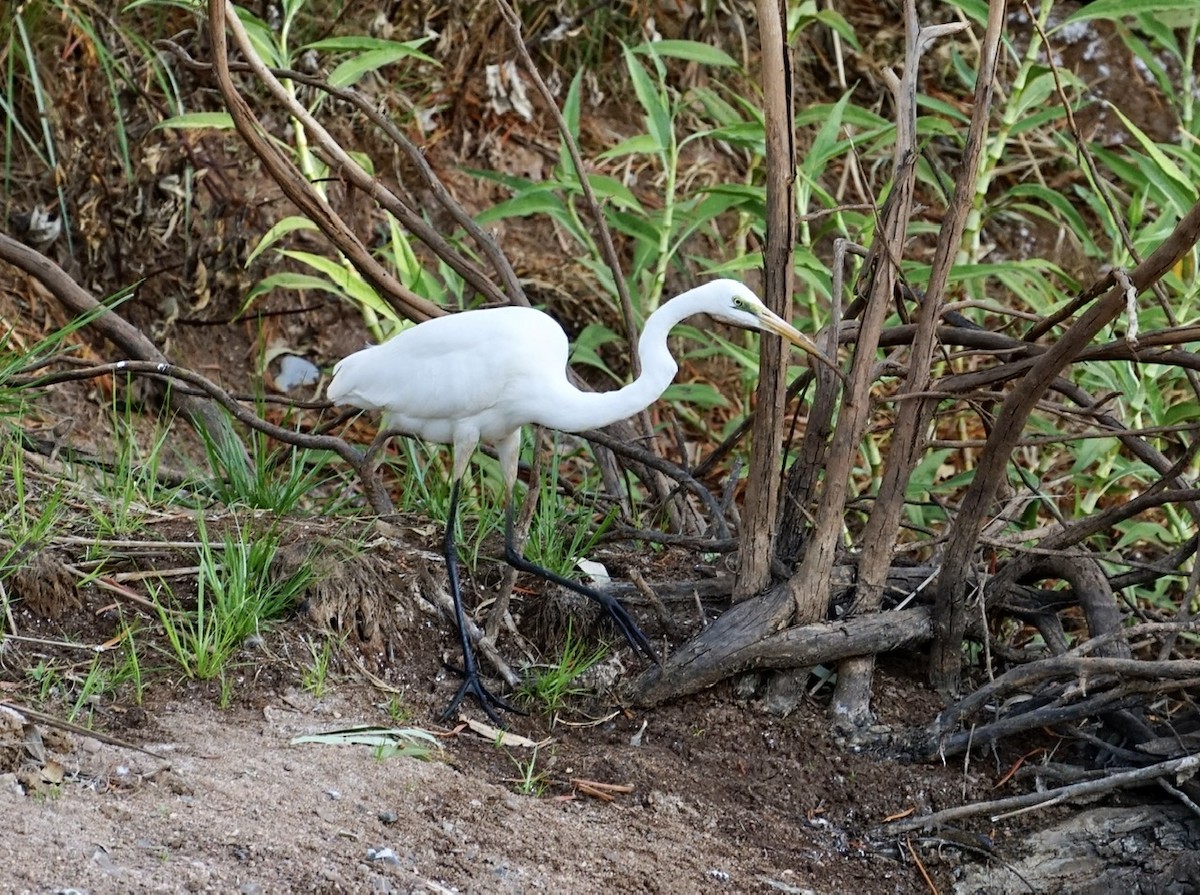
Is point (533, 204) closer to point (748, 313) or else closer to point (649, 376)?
point (649, 376)

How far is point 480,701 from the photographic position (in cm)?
289

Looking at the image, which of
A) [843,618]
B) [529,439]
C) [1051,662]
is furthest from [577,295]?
[1051,662]

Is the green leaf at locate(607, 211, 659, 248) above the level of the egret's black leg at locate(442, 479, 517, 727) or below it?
above

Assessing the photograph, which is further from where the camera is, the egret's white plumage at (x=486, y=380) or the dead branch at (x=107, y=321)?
the dead branch at (x=107, y=321)

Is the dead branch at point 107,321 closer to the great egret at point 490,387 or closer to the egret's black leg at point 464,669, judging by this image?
the great egret at point 490,387

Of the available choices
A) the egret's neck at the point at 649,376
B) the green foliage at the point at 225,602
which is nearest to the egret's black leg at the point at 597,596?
the egret's neck at the point at 649,376

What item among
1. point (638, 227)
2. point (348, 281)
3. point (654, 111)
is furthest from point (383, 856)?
point (638, 227)

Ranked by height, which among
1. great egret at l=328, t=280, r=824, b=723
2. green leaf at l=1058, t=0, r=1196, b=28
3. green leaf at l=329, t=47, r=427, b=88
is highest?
green leaf at l=1058, t=0, r=1196, b=28

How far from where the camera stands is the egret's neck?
2961 millimetres

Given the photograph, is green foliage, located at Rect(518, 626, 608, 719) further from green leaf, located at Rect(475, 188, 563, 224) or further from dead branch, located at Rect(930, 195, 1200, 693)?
green leaf, located at Rect(475, 188, 563, 224)

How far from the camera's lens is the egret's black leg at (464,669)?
2.86 metres

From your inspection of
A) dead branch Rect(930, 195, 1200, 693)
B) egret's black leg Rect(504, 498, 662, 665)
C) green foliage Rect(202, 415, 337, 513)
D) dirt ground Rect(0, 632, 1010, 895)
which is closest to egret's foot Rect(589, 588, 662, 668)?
egret's black leg Rect(504, 498, 662, 665)

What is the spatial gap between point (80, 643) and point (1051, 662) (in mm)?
1781

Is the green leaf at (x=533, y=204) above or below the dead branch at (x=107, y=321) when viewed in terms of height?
above
